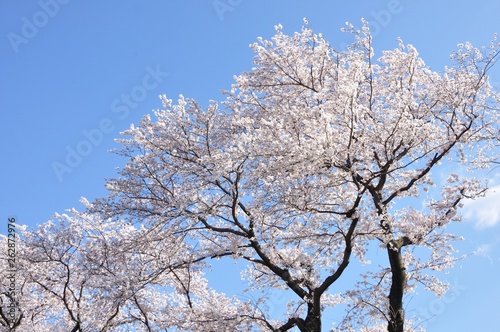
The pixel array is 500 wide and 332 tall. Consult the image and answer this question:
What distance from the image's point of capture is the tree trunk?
30.5 feet

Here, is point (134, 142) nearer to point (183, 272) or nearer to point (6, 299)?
point (183, 272)

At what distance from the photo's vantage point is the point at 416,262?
10828 mm

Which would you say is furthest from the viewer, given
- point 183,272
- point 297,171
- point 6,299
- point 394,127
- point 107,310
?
point 6,299

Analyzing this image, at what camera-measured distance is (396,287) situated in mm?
9625

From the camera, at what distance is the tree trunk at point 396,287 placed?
9.29m

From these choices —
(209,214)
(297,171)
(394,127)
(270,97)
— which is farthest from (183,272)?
(394,127)

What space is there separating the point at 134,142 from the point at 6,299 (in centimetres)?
840

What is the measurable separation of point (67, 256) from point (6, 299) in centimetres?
364

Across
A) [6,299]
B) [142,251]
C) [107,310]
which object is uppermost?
[6,299]

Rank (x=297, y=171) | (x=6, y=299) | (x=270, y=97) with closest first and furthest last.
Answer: (x=297, y=171), (x=270, y=97), (x=6, y=299)

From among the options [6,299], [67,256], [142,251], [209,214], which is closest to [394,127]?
[209,214]

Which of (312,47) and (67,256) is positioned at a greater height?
(312,47)

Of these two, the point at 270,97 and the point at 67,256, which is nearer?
the point at 270,97

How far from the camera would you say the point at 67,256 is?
13.7 metres
